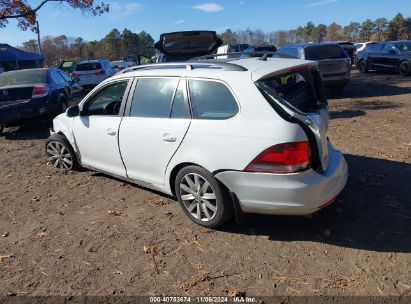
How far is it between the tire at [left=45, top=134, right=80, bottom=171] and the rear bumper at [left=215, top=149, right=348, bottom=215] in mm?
3211

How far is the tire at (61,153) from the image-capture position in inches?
244

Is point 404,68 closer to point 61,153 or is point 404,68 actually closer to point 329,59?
point 329,59

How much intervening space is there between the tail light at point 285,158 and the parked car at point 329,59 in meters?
8.94

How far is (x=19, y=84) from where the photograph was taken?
9633 mm

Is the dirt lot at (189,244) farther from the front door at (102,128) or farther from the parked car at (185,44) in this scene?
the parked car at (185,44)

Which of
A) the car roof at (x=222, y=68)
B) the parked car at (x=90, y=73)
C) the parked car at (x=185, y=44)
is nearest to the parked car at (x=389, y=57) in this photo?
the parked car at (x=185, y=44)

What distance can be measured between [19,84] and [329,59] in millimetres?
8429

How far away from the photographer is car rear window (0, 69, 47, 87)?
9.81 m

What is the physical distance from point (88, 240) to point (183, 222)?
102 cm

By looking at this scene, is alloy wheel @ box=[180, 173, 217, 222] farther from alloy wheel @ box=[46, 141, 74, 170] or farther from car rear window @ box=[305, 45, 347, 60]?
car rear window @ box=[305, 45, 347, 60]

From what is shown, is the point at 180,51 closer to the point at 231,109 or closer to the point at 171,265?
the point at 231,109

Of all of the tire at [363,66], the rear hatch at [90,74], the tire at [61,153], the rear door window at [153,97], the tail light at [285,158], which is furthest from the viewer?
the tire at [363,66]

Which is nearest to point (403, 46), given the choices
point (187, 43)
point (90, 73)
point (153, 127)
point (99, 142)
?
point (187, 43)

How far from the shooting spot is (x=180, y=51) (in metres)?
10.1
